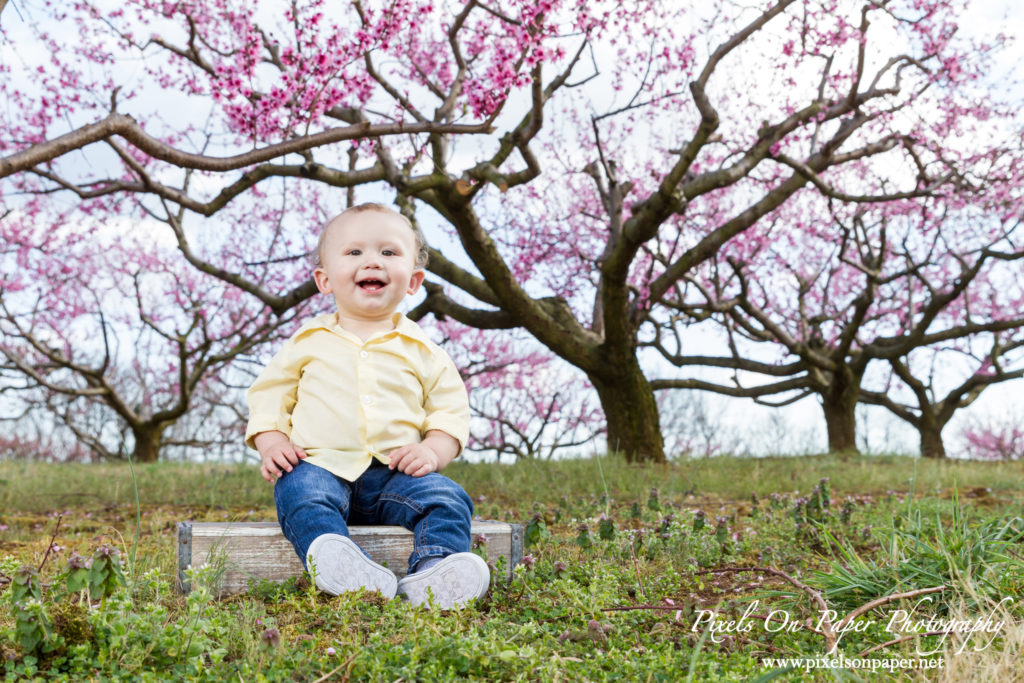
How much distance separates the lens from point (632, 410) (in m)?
8.67

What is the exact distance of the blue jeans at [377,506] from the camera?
109 inches

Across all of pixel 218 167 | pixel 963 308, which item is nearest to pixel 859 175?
pixel 963 308

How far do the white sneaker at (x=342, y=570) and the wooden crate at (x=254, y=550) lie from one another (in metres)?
0.26

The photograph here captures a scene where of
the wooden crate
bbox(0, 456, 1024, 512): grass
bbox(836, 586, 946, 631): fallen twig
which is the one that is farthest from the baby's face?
bbox(0, 456, 1024, 512): grass

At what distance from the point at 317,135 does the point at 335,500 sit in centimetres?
298

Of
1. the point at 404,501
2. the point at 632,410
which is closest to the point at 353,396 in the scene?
the point at 404,501

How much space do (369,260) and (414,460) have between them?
0.81 m

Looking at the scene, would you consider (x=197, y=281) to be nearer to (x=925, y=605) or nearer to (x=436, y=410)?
(x=436, y=410)

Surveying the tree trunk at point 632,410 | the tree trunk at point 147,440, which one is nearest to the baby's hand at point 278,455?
the tree trunk at point 632,410

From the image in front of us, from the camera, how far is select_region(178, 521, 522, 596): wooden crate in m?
2.89

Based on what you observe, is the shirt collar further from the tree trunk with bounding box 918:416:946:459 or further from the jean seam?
the tree trunk with bounding box 918:416:946:459

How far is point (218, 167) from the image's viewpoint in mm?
→ 5078

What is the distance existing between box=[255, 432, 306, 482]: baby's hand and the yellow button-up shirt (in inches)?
1.9

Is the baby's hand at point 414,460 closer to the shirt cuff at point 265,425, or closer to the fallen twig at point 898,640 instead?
the shirt cuff at point 265,425
